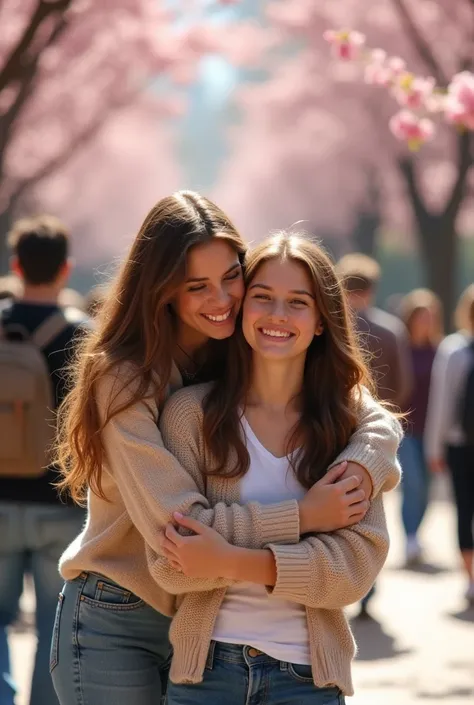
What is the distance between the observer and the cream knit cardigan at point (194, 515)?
3.29 metres

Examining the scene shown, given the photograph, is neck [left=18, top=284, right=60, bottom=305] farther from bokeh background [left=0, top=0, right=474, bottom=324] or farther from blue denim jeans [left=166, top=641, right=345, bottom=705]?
bokeh background [left=0, top=0, right=474, bottom=324]

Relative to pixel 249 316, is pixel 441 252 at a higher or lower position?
lower

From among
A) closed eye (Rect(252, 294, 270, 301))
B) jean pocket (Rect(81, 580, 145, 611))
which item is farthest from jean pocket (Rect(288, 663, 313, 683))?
closed eye (Rect(252, 294, 270, 301))

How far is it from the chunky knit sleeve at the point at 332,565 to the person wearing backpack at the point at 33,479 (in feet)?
5.55

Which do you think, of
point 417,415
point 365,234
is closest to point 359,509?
point 417,415

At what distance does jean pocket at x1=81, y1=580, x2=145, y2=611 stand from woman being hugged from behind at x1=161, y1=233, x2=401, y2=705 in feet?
0.61

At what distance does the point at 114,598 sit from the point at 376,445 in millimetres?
750

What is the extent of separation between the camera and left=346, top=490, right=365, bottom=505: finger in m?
3.33

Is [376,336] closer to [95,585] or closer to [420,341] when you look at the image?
[420,341]

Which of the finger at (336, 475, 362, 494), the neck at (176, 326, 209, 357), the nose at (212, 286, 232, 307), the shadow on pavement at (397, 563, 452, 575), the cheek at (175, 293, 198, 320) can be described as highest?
the nose at (212, 286, 232, 307)

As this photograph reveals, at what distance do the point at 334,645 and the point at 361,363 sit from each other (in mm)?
710

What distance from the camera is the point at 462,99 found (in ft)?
21.9

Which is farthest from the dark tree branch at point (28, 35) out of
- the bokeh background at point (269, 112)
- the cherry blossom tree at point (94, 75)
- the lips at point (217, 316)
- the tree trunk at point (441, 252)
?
the tree trunk at point (441, 252)

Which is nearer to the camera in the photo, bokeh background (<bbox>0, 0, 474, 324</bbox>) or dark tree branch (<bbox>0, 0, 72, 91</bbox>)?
dark tree branch (<bbox>0, 0, 72, 91</bbox>)
